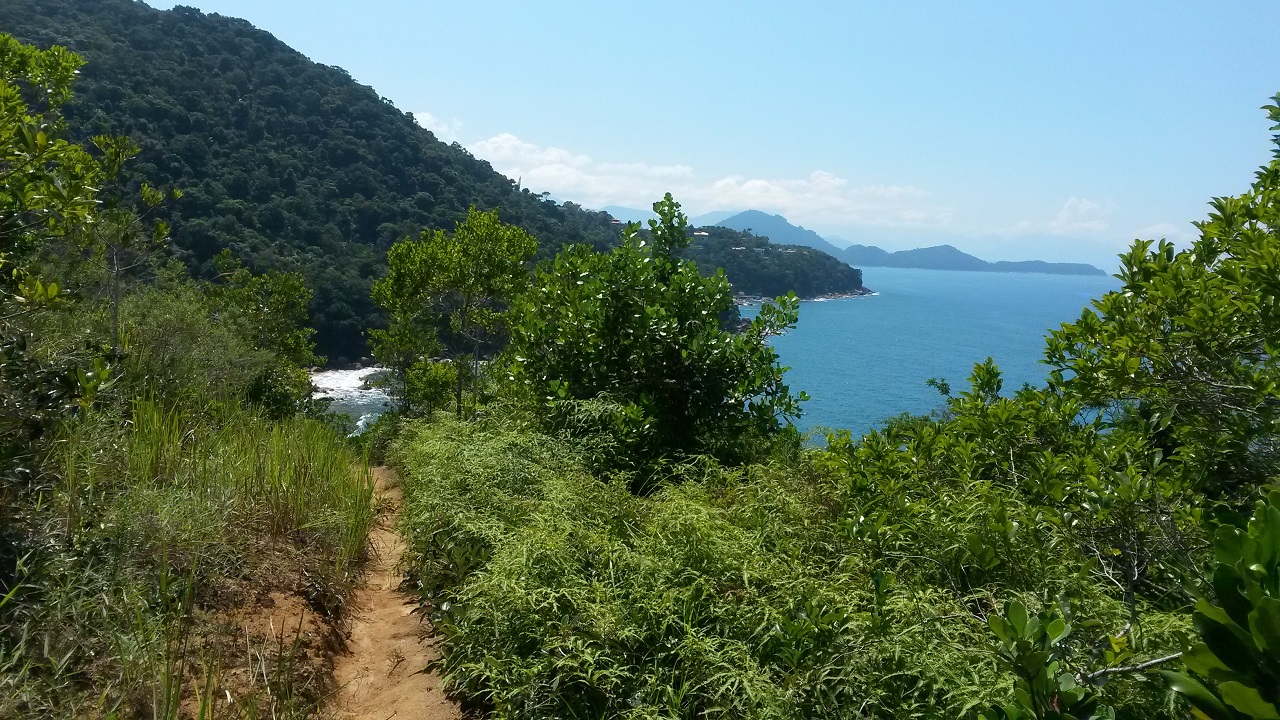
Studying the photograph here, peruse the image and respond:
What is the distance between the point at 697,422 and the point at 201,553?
381 cm

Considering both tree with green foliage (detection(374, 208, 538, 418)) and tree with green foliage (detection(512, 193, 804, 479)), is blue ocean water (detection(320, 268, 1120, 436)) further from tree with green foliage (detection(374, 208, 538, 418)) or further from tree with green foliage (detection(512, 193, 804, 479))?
tree with green foliage (detection(374, 208, 538, 418))

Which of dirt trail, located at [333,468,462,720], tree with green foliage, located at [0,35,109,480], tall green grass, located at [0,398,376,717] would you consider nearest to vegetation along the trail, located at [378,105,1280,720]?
dirt trail, located at [333,468,462,720]

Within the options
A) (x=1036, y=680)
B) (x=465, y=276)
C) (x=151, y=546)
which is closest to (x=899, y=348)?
(x=465, y=276)

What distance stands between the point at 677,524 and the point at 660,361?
283 cm

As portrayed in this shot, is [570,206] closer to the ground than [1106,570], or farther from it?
farther from it

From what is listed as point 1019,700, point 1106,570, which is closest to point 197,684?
point 1019,700

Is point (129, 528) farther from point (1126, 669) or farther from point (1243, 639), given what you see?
point (1243, 639)

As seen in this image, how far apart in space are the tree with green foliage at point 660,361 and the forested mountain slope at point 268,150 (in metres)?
41.4

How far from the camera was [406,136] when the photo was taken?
68750 millimetres

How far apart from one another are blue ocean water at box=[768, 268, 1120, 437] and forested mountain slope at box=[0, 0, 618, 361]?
978 inches

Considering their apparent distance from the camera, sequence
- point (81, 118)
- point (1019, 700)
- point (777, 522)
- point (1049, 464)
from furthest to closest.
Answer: point (81, 118)
point (777, 522)
point (1049, 464)
point (1019, 700)

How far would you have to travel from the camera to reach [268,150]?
184 ft

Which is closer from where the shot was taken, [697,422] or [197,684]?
[197,684]

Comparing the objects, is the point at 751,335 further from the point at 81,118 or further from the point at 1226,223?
the point at 81,118
